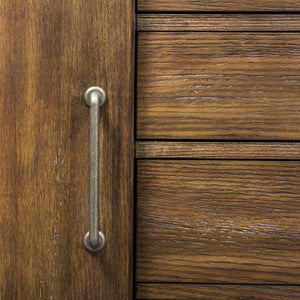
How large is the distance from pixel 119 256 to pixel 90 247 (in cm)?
4

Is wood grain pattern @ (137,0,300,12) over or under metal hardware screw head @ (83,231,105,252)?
over

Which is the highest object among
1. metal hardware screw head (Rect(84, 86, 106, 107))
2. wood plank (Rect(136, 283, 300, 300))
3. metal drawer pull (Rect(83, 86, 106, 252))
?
metal hardware screw head (Rect(84, 86, 106, 107))

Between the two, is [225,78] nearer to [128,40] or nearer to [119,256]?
[128,40]

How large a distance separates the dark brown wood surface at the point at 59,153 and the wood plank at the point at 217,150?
0.11ft

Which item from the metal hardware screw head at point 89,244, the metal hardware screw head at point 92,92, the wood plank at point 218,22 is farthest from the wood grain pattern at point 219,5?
the metal hardware screw head at point 89,244

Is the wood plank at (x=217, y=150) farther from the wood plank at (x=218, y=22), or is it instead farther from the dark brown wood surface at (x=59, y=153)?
the wood plank at (x=218, y=22)

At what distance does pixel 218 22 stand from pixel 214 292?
0.34m

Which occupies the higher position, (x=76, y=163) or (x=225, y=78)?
(x=225, y=78)

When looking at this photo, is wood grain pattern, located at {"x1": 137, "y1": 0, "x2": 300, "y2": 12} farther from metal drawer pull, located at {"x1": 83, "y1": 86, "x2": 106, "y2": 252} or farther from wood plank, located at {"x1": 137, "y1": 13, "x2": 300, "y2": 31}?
metal drawer pull, located at {"x1": 83, "y1": 86, "x2": 106, "y2": 252}

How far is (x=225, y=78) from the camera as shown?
377 millimetres

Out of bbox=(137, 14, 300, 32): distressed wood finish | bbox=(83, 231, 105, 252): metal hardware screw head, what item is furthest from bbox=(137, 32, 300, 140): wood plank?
bbox=(83, 231, 105, 252): metal hardware screw head

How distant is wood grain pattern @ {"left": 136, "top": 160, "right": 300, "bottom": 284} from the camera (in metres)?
0.37

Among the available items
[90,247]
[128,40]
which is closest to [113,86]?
[128,40]

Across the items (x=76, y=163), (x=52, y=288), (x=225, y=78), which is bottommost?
(x=52, y=288)
